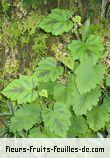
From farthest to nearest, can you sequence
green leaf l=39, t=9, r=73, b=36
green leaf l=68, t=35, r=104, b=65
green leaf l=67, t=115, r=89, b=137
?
1. green leaf l=67, t=115, r=89, b=137
2. green leaf l=39, t=9, r=73, b=36
3. green leaf l=68, t=35, r=104, b=65

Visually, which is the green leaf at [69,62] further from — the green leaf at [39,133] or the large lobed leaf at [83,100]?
the green leaf at [39,133]

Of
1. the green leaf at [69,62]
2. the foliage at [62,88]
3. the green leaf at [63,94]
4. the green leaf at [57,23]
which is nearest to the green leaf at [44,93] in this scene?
the foliage at [62,88]

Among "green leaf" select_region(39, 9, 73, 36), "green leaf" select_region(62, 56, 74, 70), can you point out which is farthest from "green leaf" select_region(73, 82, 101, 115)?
"green leaf" select_region(39, 9, 73, 36)

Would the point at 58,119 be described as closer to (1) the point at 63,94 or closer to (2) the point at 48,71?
(1) the point at 63,94

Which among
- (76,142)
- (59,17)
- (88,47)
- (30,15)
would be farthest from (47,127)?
(30,15)

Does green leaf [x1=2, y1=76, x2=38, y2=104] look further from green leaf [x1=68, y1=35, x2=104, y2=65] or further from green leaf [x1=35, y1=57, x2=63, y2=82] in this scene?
green leaf [x1=68, y1=35, x2=104, y2=65]

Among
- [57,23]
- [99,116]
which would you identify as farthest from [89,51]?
[99,116]

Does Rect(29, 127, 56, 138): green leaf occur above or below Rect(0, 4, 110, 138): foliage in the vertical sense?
below
